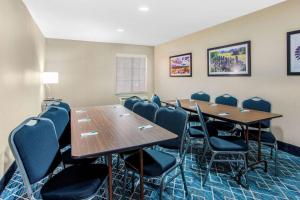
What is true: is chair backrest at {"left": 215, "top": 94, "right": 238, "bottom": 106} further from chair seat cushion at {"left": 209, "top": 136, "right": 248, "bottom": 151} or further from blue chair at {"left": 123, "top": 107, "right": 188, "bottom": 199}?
blue chair at {"left": 123, "top": 107, "right": 188, "bottom": 199}

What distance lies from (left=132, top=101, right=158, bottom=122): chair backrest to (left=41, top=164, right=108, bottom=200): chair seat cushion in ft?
3.48

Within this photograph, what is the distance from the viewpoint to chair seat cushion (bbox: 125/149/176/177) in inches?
65.4

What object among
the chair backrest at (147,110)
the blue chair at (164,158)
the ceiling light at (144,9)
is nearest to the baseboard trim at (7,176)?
the blue chair at (164,158)

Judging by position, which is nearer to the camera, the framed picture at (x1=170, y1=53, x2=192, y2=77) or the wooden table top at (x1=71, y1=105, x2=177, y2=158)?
the wooden table top at (x1=71, y1=105, x2=177, y2=158)

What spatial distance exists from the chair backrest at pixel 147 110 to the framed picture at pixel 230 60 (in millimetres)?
2202

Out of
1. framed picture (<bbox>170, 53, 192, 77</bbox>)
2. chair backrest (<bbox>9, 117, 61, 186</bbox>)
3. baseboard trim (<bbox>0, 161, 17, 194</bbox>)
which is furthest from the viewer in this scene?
framed picture (<bbox>170, 53, 192, 77</bbox>)

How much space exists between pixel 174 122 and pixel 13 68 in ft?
7.45

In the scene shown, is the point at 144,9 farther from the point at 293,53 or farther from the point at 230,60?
the point at 293,53

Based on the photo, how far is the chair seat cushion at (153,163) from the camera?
1.66 metres

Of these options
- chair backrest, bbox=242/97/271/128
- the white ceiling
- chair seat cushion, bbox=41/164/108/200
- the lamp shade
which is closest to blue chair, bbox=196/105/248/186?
chair backrest, bbox=242/97/271/128

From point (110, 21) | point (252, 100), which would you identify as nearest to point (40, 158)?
point (252, 100)

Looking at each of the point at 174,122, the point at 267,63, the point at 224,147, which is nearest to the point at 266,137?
the point at 224,147

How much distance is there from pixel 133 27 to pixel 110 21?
25.5 inches

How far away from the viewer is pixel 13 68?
2516 millimetres
